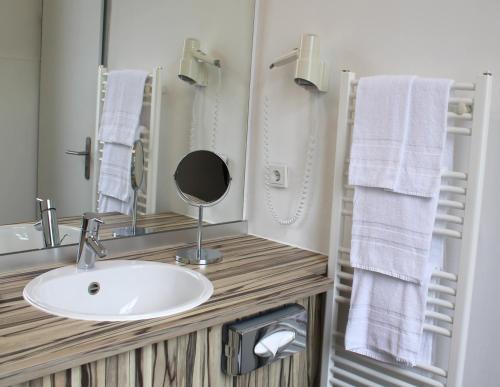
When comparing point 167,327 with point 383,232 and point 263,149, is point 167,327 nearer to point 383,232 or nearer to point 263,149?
point 383,232

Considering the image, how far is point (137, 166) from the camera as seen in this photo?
1.81 metres

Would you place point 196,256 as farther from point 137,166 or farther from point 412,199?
point 412,199

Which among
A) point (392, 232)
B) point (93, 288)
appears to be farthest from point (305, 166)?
point (93, 288)

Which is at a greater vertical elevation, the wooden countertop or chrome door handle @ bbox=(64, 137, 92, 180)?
chrome door handle @ bbox=(64, 137, 92, 180)

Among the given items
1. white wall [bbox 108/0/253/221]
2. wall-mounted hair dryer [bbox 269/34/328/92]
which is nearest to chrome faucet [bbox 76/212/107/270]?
white wall [bbox 108/0/253/221]

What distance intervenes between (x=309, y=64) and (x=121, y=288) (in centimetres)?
95

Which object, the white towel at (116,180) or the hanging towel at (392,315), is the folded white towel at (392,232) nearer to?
the hanging towel at (392,315)

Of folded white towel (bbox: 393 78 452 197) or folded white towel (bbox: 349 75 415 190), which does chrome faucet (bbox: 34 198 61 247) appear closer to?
folded white towel (bbox: 349 75 415 190)

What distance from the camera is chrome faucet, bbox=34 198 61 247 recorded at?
1.54 m

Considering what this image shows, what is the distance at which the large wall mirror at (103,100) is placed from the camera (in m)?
1.47

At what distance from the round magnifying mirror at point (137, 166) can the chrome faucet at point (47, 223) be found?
0.32 metres

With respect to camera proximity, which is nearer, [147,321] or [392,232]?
[147,321]

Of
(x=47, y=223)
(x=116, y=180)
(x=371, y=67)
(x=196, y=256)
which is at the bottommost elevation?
(x=196, y=256)

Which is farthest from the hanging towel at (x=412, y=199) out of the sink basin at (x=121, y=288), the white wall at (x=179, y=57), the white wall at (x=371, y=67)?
the white wall at (x=179, y=57)
